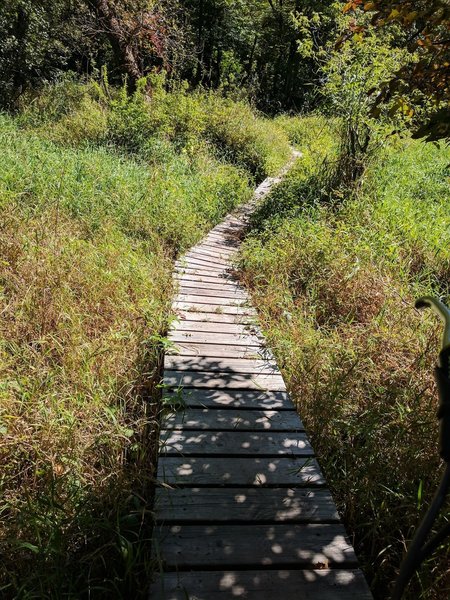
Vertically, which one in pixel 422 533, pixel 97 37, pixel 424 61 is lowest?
pixel 422 533

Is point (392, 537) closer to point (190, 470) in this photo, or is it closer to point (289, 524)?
point (289, 524)

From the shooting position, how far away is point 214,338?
3.73 m

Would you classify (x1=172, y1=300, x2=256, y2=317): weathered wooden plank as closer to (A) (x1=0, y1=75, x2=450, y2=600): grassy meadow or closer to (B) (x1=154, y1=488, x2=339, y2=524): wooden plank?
(A) (x1=0, y1=75, x2=450, y2=600): grassy meadow

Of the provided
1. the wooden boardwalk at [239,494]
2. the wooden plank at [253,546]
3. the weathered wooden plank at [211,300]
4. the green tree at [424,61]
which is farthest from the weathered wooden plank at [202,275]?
the wooden plank at [253,546]

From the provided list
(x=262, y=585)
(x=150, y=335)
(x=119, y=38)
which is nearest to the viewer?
(x=262, y=585)

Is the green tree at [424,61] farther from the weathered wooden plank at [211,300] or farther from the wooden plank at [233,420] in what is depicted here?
→ the weathered wooden plank at [211,300]

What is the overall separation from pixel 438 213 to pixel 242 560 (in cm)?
606

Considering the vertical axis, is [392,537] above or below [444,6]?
below

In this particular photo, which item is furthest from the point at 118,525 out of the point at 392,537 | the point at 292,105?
the point at 292,105

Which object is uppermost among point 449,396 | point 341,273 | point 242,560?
point 449,396

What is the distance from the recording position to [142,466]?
8.13 feet

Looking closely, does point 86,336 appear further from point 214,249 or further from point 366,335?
point 214,249

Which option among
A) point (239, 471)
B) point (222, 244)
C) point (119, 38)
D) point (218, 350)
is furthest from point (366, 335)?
point (119, 38)

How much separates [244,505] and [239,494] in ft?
0.24
